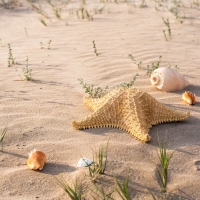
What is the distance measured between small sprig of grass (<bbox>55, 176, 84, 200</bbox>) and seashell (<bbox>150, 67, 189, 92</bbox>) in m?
2.02

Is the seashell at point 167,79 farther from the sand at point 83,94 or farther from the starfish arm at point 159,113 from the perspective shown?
the starfish arm at point 159,113

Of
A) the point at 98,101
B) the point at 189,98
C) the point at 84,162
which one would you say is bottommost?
the point at 84,162

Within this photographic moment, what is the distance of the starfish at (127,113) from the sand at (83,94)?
0.09m

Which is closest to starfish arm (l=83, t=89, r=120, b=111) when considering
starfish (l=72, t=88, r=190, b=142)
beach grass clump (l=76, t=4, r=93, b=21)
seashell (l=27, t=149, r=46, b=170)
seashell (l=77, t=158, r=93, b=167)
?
starfish (l=72, t=88, r=190, b=142)

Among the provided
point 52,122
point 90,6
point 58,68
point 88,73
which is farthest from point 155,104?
point 90,6

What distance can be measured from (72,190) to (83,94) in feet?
7.12

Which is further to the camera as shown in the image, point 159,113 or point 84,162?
point 159,113

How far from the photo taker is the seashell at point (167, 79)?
4.41 m

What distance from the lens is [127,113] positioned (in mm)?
3439

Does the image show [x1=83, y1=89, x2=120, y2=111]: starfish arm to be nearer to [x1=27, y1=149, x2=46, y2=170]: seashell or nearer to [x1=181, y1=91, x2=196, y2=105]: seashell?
[x1=27, y1=149, x2=46, y2=170]: seashell

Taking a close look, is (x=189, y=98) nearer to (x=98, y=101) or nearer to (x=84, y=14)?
(x=98, y=101)

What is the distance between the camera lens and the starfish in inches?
135

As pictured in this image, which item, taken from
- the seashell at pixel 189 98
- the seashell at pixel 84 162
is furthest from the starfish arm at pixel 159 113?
the seashell at pixel 84 162

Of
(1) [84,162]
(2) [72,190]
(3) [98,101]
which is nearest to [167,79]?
(3) [98,101]
